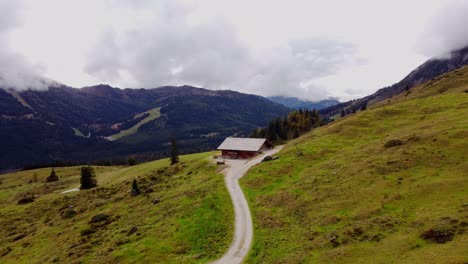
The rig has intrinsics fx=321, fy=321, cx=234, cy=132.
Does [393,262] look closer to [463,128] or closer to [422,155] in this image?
[422,155]

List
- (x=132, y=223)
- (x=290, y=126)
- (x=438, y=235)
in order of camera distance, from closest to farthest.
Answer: (x=438, y=235) < (x=132, y=223) < (x=290, y=126)

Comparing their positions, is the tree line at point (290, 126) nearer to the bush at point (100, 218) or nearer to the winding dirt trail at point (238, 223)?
the winding dirt trail at point (238, 223)

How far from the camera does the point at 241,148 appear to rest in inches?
3883

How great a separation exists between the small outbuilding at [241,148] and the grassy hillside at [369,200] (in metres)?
22.6

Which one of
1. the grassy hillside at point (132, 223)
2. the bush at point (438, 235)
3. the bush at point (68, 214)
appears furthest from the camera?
the bush at point (68, 214)

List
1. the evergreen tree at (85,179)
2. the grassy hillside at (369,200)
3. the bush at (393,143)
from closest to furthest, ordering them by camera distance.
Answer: the grassy hillside at (369,200)
the bush at (393,143)
the evergreen tree at (85,179)

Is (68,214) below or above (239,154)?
below

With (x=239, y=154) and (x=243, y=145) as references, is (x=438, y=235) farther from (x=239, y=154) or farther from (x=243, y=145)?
(x=243, y=145)

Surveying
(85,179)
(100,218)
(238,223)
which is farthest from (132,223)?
(85,179)

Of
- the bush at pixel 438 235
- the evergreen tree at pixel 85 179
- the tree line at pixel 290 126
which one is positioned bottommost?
the bush at pixel 438 235

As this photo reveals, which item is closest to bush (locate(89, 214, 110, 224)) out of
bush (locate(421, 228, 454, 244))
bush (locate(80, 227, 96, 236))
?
bush (locate(80, 227, 96, 236))

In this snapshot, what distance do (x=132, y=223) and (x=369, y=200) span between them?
4045 cm

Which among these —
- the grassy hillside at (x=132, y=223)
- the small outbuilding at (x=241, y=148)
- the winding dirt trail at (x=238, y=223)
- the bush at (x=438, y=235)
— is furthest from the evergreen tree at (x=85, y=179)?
the bush at (x=438, y=235)

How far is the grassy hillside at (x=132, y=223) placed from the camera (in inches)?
1745
